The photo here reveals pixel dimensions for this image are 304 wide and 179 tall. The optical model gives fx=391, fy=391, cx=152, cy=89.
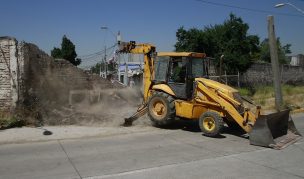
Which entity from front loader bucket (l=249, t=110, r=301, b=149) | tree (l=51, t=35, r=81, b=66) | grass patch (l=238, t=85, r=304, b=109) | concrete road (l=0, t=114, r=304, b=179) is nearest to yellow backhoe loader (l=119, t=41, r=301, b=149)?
front loader bucket (l=249, t=110, r=301, b=149)

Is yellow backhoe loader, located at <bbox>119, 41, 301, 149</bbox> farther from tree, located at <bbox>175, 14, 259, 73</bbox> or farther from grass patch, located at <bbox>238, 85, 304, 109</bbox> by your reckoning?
tree, located at <bbox>175, 14, 259, 73</bbox>

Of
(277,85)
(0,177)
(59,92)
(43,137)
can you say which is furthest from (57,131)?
(277,85)

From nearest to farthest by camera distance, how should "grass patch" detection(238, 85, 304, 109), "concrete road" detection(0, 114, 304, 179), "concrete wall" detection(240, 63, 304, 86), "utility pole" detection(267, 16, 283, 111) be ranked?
1. "concrete road" detection(0, 114, 304, 179)
2. "utility pole" detection(267, 16, 283, 111)
3. "grass patch" detection(238, 85, 304, 109)
4. "concrete wall" detection(240, 63, 304, 86)

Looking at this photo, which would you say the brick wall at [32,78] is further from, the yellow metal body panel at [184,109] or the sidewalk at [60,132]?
the yellow metal body panel at [184,109]

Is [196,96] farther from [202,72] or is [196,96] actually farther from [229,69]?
[229,69]

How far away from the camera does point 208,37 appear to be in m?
32.8

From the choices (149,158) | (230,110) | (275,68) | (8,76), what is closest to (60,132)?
(8,76)

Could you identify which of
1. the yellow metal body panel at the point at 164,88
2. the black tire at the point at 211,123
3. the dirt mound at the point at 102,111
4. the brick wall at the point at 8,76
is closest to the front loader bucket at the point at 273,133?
the black tire at the point at 211,123

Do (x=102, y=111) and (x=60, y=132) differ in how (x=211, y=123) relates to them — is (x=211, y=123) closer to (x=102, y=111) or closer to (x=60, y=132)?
(x=60, y=132)

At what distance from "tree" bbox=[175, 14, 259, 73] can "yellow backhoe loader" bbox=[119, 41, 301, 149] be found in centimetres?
1768

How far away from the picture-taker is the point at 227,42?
1298 inches

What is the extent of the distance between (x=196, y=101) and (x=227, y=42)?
68.1ft

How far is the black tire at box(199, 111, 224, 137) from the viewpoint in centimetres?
1232

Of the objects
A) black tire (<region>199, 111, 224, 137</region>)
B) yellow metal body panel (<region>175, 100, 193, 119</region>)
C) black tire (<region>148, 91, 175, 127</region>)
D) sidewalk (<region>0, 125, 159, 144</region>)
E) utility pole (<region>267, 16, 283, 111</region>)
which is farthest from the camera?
utility pole (<region>267, 16, 283, 111</region>)
